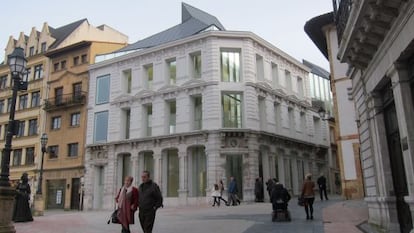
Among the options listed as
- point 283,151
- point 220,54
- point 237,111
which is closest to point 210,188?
point 237,111

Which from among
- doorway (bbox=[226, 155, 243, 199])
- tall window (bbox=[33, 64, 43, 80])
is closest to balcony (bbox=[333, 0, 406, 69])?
doorway (bbox=[226, 155, 243, 199])

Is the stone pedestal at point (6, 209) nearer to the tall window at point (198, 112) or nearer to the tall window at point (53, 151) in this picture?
the tall window at point (198, 112)

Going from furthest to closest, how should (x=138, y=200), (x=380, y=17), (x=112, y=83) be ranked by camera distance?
(x=112, y=83)
(x=138, y=200)
(x=380, y=17)

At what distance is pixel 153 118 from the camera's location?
30062mm

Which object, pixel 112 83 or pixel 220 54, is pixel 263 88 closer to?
pixel 220 54

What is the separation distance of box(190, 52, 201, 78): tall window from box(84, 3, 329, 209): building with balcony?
78 mm

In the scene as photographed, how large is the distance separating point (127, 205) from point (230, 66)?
21.7 metres

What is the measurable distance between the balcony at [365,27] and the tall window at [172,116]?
20.7m

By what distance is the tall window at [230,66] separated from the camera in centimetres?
2869

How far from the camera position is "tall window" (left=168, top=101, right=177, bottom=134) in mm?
29469

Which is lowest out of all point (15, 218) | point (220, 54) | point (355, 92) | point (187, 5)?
point (15, 218)

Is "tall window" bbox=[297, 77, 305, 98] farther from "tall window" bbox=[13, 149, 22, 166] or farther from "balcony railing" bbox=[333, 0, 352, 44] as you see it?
"tall window" bbox=[13, 149, 22, 166]

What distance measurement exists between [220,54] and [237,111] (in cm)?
453

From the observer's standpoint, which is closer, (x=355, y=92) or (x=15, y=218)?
(x=355, y=92)
